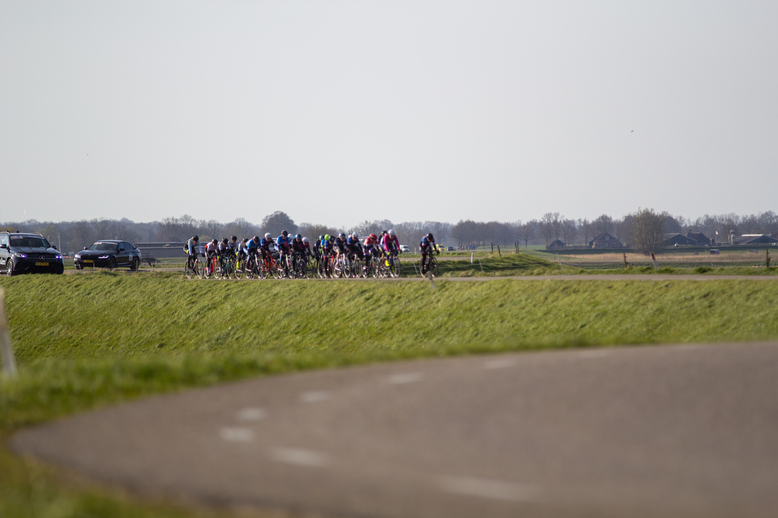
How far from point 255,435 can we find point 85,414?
2168mm

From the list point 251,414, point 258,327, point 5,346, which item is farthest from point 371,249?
point 251,414

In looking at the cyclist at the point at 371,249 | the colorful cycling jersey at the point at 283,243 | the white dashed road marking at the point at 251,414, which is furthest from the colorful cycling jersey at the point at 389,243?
the white dashed road marking at the point at 251,414

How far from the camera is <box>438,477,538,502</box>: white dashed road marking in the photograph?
5.30 meters

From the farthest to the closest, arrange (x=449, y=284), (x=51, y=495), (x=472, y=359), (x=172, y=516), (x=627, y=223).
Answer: (x=627, y=223)
(x=449, y=284)
(x=472, y=359)
(x=51, y=495)
(x=172, y=516)

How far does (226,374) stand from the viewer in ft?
32.8

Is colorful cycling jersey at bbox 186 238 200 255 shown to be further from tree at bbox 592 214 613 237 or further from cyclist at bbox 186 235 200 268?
tree at bbox 592 214 613 237

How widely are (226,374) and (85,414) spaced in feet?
7.16

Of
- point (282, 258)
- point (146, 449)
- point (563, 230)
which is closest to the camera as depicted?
point (146, 449)

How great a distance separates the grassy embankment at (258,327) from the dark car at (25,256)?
947mm

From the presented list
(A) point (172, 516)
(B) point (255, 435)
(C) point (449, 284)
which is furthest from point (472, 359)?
(C) point (449, 284)

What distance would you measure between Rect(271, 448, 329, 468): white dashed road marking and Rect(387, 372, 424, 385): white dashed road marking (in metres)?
2.68

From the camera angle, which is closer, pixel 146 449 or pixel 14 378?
pixel 146 449

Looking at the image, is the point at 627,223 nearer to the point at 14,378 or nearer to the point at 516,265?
the point at 516,265

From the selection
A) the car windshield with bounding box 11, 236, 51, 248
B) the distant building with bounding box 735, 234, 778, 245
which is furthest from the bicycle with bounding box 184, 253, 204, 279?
the distant building with bounding box 735, 234, 778, 245
